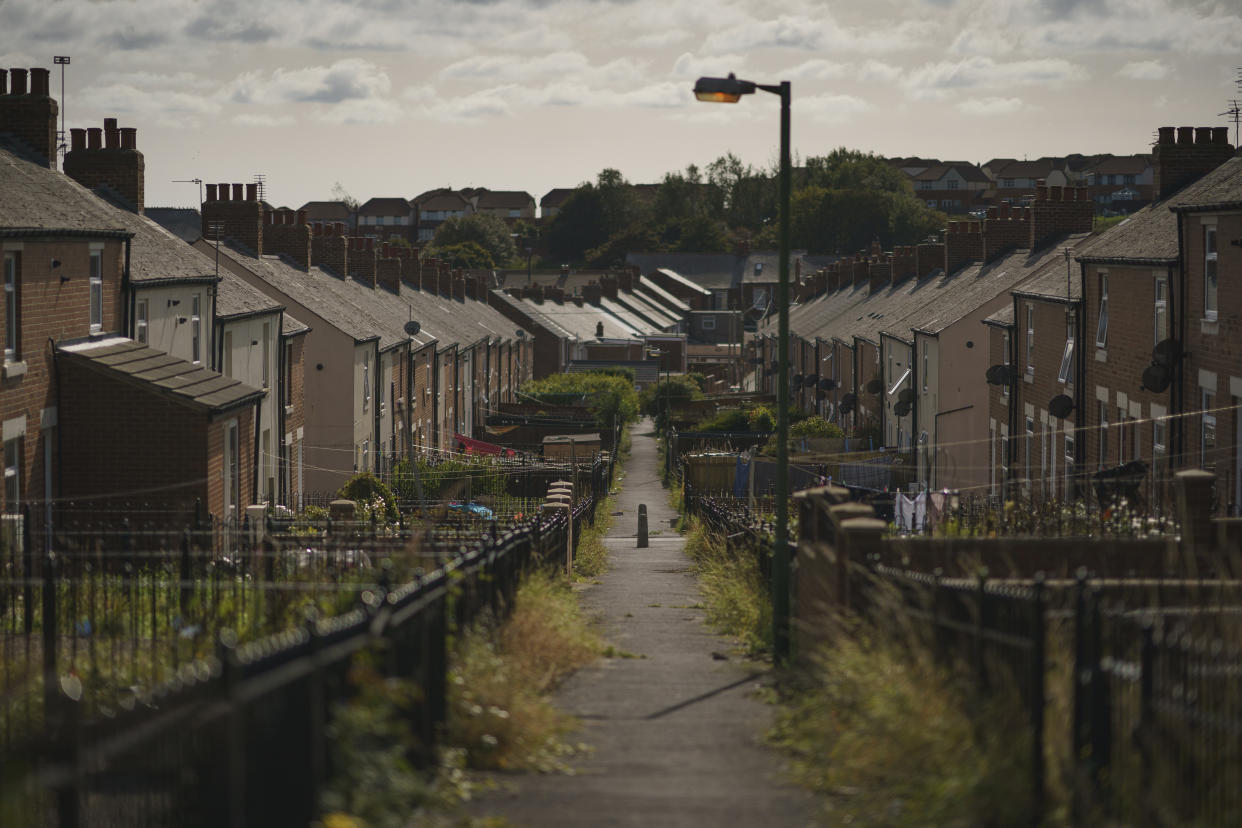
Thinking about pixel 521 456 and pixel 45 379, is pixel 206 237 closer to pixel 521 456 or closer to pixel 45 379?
pixel 521 456

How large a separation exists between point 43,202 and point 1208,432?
59.5ft

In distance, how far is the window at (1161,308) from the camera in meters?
23.9

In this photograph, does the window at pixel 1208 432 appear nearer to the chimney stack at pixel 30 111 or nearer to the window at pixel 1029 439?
the window at pixel 1029 439

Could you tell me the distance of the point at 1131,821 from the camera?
7273mm

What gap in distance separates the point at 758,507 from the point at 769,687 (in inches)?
734

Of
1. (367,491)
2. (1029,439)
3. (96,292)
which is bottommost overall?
(367,491)

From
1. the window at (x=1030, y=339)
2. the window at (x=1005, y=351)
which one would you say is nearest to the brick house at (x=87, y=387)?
the window at (x=1030, y=339)

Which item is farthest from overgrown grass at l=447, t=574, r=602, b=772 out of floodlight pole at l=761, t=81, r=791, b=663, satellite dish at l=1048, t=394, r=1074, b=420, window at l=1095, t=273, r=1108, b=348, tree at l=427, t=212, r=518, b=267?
tree at l=427, t=212, r=518, b=267

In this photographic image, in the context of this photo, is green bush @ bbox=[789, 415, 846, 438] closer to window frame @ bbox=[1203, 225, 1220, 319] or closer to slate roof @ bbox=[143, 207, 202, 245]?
slate roof @ bbox=[143, 207, 202, 245]

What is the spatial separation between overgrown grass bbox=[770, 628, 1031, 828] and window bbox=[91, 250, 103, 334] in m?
16.3

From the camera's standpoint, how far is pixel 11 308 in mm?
19734

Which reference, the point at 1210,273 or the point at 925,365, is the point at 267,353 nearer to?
the point at 925,365

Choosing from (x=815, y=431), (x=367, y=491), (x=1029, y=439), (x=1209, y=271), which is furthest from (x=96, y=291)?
(x=815, y=431)

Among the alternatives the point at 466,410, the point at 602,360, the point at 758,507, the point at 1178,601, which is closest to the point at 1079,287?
the point at 758,507
